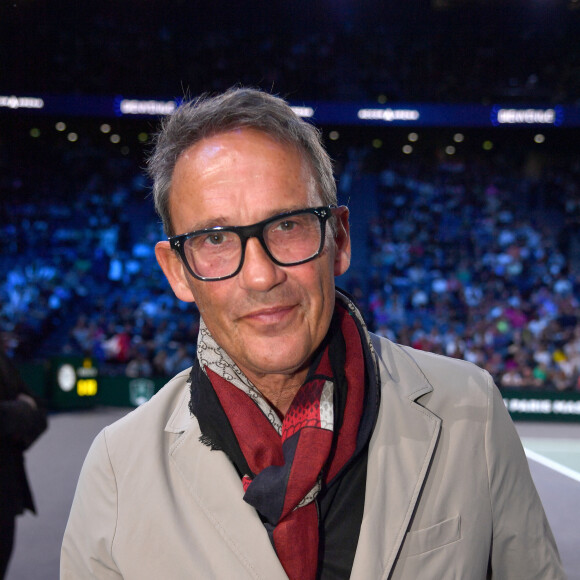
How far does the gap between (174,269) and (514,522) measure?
0.97m

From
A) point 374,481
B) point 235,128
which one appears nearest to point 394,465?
point 374,481

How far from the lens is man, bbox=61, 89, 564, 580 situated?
1343 mm

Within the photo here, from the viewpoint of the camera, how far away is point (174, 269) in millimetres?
1562

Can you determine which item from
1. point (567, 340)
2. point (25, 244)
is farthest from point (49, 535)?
point (25, 244)

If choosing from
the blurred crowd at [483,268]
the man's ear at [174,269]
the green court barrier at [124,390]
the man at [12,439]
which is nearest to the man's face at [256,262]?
the man's ear at [174,269]

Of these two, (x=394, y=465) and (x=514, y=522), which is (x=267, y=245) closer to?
(x=394, y=465)

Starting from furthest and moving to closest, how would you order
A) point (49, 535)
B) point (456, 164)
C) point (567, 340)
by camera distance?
point (456, 164) < point (567, 340) < point (49, 535)

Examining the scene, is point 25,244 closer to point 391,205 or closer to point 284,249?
point 391,205

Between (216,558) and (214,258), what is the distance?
617 mm

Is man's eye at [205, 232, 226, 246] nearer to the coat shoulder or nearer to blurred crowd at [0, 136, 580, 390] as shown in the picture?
the coat shoulder

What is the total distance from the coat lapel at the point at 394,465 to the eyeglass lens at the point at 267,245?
41 centimetres

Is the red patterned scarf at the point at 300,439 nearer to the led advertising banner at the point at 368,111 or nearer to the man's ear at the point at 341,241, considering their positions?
the man's ear at the point at 341,241

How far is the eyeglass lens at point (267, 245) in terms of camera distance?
1356mm

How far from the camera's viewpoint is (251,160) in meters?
1.37
